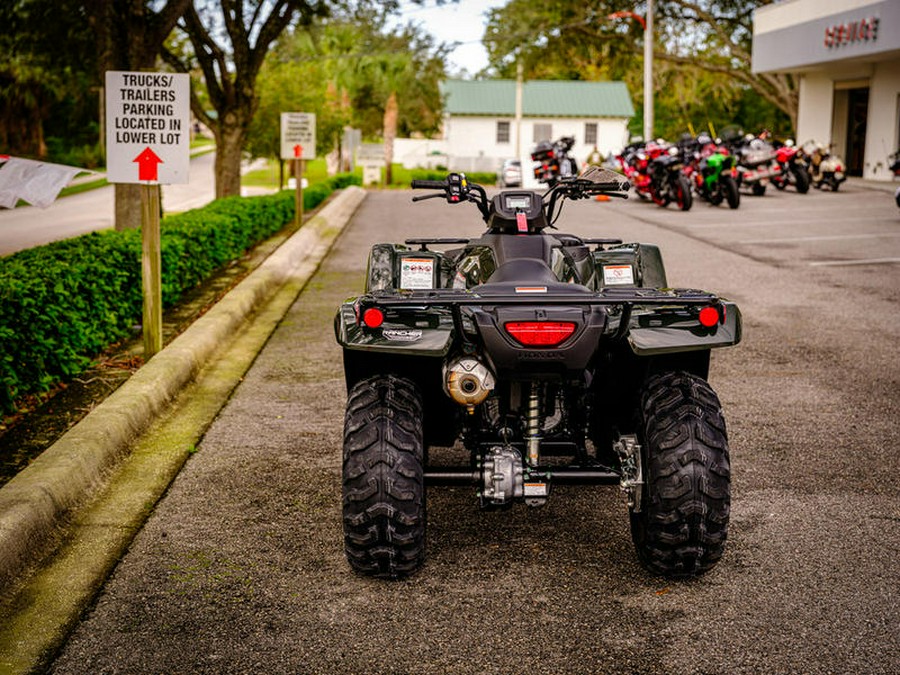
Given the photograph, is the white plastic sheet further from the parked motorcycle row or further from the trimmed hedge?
the parked motorcycle row

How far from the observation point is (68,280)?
24.4 ft

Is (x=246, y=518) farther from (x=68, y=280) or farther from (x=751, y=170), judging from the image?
(x=751, y=170)

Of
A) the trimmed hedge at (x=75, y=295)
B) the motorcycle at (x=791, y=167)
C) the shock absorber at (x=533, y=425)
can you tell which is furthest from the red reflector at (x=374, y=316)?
the motorcycle at (x=791, y=167)

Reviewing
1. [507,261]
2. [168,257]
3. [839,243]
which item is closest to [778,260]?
[839,243]

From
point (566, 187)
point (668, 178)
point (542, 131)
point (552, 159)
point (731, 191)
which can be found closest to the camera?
point (566, 187)

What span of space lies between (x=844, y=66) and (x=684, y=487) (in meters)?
33.5

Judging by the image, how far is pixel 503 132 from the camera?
64.4 m

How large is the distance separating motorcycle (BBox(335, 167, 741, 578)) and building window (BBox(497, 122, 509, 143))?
60.9 meters

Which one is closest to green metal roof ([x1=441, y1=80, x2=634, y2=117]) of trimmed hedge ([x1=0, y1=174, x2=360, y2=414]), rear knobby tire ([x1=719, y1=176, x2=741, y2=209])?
rear knobby tire ([x1=719, y1=176, x2=741, y2=209])

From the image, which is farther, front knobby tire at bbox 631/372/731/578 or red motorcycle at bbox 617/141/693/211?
red motorcycle at bbox 617/141/693/211

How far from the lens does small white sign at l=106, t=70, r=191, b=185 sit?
779 centimetres

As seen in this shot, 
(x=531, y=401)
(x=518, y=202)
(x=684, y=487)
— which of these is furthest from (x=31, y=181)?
(x=684, y=487)

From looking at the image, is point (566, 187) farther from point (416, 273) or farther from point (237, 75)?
point (237, 75)

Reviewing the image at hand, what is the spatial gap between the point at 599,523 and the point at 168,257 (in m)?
6.66
